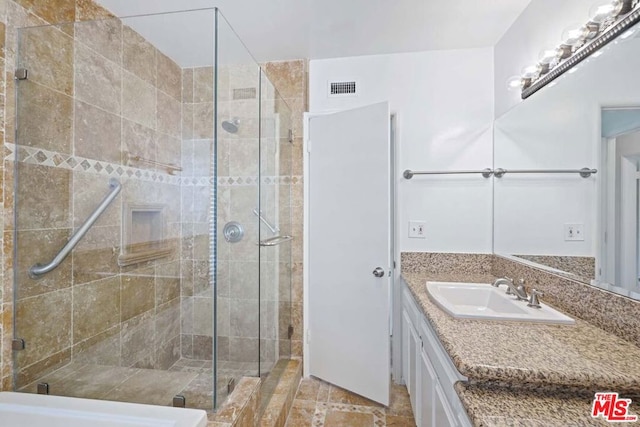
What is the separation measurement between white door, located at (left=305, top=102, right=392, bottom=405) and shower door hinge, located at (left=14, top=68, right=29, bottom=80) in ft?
5.36

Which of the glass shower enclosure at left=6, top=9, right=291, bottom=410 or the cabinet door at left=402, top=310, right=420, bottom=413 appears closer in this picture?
the glass shower enclosure at left=6, top=9, right=291, bottom=410

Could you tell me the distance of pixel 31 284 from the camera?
136 centimetres

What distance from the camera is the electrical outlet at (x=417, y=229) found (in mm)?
2268

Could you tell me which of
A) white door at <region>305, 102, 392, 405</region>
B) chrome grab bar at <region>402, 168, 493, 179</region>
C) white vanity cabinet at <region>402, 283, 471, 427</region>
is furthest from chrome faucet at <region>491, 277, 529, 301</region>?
chrome grab bar at <region>402, 168, 493, 179</region>

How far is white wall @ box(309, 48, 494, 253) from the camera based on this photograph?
2213mm

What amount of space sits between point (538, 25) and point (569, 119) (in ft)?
2.24

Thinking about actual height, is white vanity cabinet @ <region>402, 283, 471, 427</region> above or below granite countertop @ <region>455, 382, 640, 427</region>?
below

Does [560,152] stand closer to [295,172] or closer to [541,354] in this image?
[541,354]

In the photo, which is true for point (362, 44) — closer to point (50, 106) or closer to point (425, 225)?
point (425, 225)

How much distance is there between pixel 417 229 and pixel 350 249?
55 cm

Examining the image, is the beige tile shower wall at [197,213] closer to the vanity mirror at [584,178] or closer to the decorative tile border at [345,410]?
the decorative tile border at [345,410]

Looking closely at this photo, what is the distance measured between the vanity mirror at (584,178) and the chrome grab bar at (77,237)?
2385mm

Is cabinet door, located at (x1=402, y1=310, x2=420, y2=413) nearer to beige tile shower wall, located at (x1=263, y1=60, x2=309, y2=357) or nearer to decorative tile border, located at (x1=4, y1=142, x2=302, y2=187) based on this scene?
beige tile shower wall, located at (x1=263, y1=60, x2=309, y2=357)

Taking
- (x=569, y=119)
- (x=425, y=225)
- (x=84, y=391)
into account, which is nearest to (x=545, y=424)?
(x=569, y=119)
